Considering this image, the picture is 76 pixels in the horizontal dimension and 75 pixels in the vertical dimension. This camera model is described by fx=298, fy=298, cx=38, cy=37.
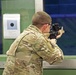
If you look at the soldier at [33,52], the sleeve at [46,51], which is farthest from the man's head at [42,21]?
the sleeve at [46,51]

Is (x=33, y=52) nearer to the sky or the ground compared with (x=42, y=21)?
nearer to the ground

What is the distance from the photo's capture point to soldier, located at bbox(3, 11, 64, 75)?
139 inches

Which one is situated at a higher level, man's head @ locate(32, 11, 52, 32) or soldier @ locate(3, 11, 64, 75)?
man's head @ locate(32, 11, 52, 32)

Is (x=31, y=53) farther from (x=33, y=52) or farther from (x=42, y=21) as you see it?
(x=42, y=21)

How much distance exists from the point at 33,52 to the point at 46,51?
156 mm

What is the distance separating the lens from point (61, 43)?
180 inches

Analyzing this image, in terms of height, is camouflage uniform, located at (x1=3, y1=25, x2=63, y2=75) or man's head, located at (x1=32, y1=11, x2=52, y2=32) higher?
man's head, located at (x1=32, y1=11, x2=52, y2=32)

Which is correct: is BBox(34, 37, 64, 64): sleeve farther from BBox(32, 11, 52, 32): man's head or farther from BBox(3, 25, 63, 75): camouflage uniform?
BBox(32, 11, 52, 32): man's head

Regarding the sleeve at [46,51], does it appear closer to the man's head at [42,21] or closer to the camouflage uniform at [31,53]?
the camouflage uniform at [31,53]

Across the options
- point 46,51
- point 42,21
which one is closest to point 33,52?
point 46,51

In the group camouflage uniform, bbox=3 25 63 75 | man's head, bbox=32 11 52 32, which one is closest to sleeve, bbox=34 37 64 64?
camouflage uniform, bbox=3 25 63 75

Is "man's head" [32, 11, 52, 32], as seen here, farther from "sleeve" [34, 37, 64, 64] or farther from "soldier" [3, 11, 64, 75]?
"sleeve" [34, 37, 64, 64]

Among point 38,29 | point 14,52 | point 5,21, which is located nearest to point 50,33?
point 38,29

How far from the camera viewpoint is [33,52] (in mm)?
3545
